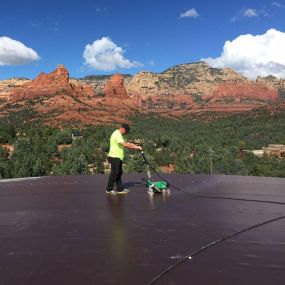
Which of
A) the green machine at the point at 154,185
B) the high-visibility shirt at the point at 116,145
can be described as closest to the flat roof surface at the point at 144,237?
the green machine at the point at 154,185

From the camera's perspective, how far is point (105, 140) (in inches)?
2052

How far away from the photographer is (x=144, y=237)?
5.43 m

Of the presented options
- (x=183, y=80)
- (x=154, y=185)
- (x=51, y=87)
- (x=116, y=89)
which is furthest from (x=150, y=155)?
(x=183, y=80)

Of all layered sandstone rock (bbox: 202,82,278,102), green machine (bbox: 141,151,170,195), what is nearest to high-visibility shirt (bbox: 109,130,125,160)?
green machine (bbox: 141,151,170,195)

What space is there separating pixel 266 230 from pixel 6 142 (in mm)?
50553

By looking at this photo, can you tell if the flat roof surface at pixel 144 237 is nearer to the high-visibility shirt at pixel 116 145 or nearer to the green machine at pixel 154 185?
the green machine at pixel 154 185

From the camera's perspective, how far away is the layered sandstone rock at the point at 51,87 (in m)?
116

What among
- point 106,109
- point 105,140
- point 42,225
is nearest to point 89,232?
point 42,225

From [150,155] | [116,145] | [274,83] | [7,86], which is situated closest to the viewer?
[116,145]

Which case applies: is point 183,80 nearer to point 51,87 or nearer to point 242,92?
point 242,92

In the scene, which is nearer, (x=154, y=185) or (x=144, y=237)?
(x=144, y=237)

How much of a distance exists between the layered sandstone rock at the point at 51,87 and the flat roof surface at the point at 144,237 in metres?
107

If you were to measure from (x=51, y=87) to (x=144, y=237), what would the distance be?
387 ft

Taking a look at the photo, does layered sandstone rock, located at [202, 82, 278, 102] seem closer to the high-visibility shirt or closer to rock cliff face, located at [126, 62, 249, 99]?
rock cliff face, located at [126, 62, 249, 99]
